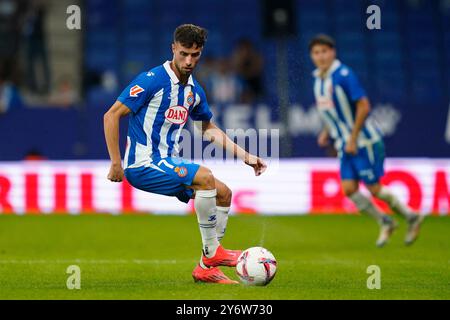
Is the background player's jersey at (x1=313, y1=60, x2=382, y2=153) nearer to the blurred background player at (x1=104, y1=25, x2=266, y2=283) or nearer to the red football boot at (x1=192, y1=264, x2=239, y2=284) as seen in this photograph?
the blurred background player at (x1=104, y1=25, x2=266, y2=283)

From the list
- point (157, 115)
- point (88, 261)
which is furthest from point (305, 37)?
point (157, 115)

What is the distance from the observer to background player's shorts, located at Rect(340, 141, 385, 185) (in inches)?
480

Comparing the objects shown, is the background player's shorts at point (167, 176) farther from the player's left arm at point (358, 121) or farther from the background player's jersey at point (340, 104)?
the background player's jersey at point (340, 104)

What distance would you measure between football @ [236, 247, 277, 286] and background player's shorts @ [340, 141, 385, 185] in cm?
423

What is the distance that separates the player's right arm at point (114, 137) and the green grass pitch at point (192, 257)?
859 mm

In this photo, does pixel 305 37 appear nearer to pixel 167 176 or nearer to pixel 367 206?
pixel 367 206

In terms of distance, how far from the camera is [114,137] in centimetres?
800

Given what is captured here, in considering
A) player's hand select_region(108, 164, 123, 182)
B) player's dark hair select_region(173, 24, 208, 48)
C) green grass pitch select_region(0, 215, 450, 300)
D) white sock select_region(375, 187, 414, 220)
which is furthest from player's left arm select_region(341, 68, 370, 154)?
player's hand select_region(108, 164, 123, 182)

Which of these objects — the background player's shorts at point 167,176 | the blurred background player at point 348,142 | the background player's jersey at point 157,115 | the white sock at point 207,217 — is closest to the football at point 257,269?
the white sock at point 207,217

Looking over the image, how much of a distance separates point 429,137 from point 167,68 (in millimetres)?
11783

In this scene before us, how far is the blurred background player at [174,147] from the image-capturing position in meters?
8.14

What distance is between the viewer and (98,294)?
7.61 m
